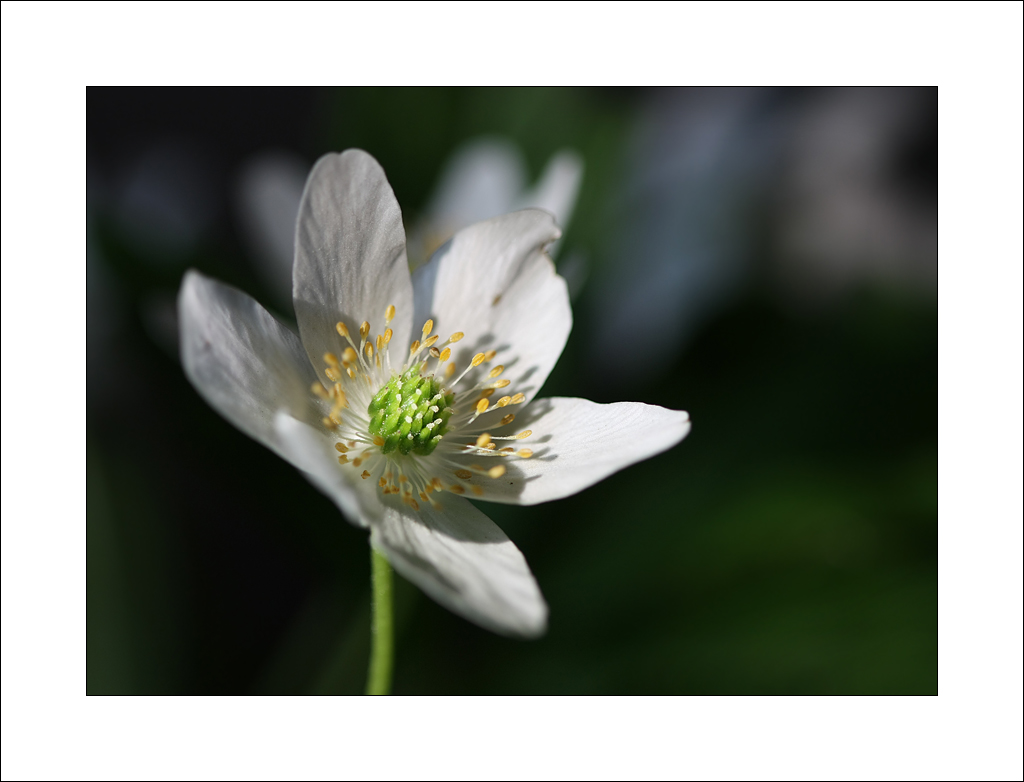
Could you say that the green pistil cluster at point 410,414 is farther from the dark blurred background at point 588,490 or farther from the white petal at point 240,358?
the dark blurred background at point 588,490

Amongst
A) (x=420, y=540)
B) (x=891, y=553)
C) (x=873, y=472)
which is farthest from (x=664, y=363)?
(x=420, y=540)

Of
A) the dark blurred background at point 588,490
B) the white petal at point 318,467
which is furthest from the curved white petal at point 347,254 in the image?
the dark blurred background at point 588,490

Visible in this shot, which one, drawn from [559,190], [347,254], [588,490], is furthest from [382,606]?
[588,490]

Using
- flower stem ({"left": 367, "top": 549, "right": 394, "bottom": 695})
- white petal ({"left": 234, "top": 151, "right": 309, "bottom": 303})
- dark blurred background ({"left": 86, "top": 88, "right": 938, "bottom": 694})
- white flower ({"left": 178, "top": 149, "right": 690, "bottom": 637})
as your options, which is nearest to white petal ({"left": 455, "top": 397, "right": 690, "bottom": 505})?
white flower ({"left": 178, "top": 149, "right": 690, "bottom": 637})

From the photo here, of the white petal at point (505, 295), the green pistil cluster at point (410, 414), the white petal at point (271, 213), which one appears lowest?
the green pistil cluster at point (410, 414)

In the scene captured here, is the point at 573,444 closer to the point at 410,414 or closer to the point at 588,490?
the point at 410,414

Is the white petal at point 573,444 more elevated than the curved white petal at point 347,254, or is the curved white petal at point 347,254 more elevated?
the curved white petal at point 347,254
